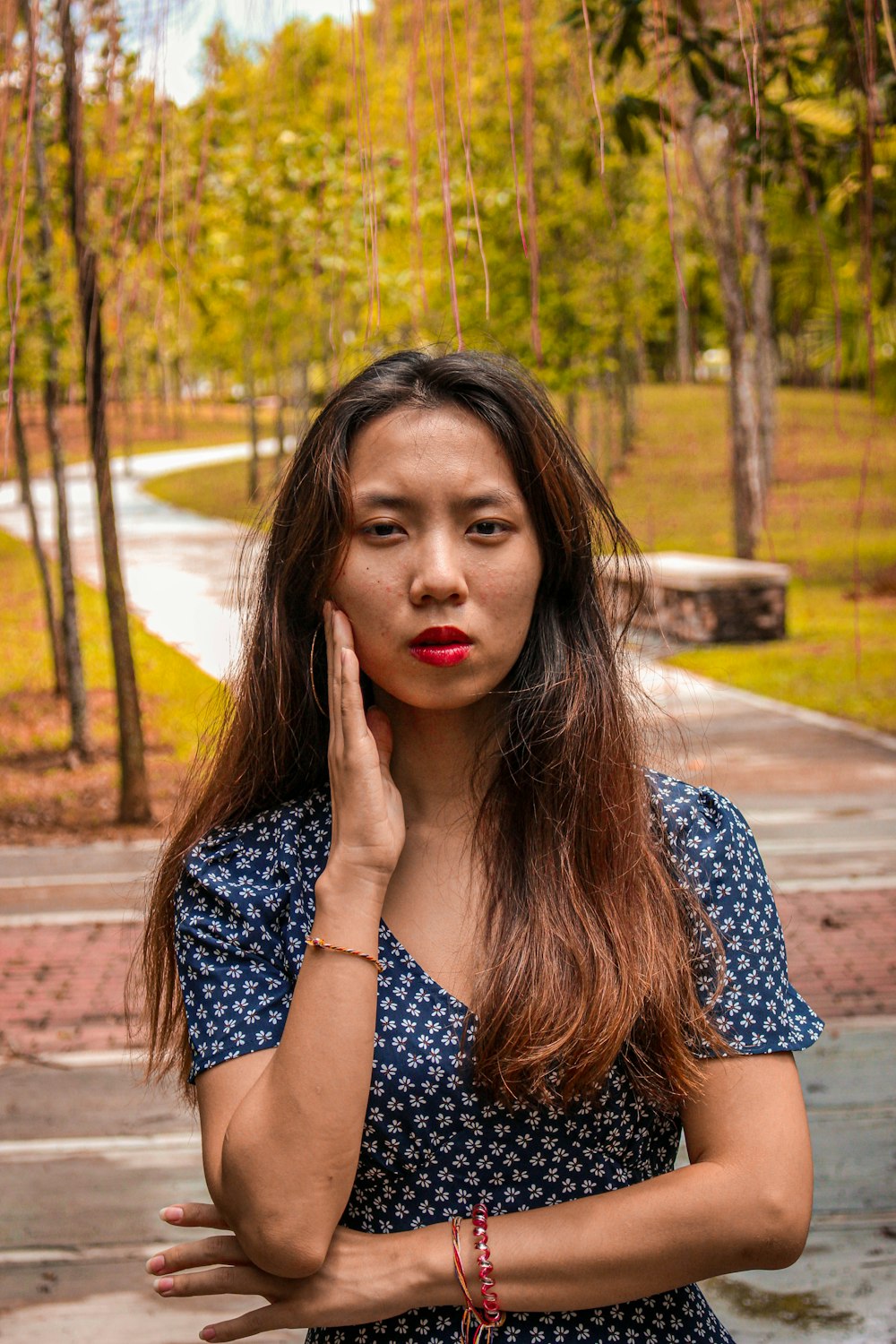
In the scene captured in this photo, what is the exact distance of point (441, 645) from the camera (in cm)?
141

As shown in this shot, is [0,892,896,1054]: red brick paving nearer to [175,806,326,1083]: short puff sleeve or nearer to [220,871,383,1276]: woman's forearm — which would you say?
[175,806,326,1083]: short puff sleeve

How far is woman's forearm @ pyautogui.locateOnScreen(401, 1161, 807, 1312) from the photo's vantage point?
134 centimetres

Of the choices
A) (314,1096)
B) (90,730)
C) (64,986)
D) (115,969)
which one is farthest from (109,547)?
(314,1096)

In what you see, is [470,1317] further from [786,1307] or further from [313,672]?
[786,1307]

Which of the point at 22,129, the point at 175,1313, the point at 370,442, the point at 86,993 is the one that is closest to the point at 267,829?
the point at 370,442

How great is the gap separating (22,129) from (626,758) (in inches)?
34.8

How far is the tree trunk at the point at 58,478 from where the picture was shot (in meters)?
7.52

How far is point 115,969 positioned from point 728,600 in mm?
9270

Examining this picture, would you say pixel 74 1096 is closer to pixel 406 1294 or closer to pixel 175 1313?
pixel 175 1313

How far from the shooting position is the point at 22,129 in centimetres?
121

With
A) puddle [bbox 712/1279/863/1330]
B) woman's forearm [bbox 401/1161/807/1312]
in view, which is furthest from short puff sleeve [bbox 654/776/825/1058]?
puddle [bbox 712/1279/863/1330]

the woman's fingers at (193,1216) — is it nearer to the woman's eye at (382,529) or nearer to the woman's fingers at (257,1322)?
the woman's fingers at (257,1322)

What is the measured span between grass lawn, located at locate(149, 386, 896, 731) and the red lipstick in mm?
338

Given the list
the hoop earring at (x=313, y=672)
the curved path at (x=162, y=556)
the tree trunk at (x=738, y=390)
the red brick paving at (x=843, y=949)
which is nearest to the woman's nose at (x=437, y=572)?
the hoop earring at (x=313, y=672)
